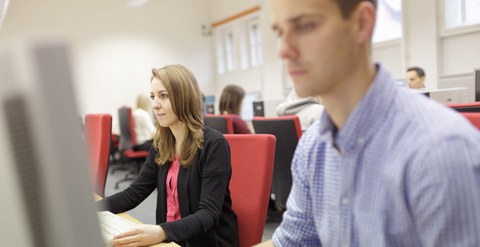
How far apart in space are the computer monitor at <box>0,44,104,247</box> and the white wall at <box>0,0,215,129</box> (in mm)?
6900

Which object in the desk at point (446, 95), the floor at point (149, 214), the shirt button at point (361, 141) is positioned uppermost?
the shirt button at point (361, 141)

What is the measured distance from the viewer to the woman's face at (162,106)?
139 cm

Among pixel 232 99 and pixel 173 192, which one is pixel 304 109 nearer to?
pixel 232 99

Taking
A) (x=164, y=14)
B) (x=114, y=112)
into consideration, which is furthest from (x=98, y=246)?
(x=164, y=14)

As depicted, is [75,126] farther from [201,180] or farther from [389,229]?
[201,180]

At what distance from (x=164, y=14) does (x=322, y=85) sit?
803 cm

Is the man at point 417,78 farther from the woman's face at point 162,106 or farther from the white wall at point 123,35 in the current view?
the white wall at point 123,35

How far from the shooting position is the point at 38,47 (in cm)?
32

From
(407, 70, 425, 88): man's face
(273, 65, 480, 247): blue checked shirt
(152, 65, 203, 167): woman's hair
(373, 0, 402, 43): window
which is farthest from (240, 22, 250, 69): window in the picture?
(273, 65, 480, 247): blue checked shirt

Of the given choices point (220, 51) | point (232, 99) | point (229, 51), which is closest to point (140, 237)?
point (232, 99)

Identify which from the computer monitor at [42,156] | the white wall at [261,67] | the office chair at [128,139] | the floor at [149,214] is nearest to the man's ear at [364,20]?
the computer monitor at [42,156]

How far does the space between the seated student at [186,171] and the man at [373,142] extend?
54 centimetres

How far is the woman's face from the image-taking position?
1.39 m

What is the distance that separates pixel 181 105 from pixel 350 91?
82cm
